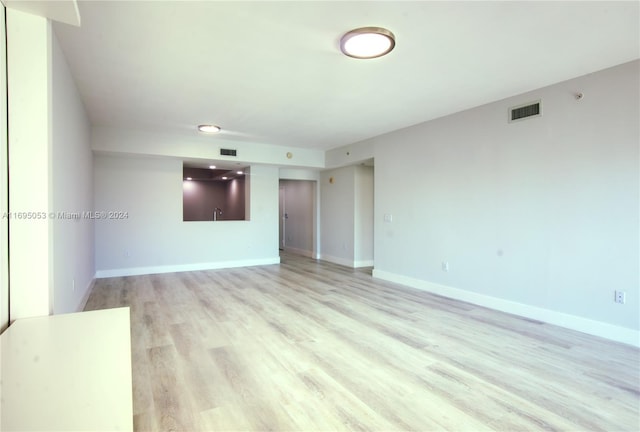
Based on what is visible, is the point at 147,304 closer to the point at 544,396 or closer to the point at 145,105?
the point at 145,105

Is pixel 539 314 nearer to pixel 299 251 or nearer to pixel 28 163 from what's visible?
pixel 28 163

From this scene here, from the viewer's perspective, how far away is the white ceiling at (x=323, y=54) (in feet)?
7.73

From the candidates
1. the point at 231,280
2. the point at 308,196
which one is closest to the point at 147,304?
A: the point at 231,280

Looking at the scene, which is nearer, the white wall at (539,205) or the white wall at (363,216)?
the white wall at (539,205)

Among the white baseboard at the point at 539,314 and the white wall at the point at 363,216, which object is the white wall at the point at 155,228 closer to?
the white wall at the point at 363,216

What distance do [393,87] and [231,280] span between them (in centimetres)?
407

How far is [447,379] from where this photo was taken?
2.44m

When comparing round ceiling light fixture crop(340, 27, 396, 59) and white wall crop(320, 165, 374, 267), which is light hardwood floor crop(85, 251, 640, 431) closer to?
round ceiling light fixture crop(340, 27, 396, 59)

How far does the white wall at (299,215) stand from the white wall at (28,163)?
22.8ft

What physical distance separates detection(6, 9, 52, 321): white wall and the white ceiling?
0.67 meters

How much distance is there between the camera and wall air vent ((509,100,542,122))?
12.5 feet

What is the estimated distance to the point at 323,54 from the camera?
299cm

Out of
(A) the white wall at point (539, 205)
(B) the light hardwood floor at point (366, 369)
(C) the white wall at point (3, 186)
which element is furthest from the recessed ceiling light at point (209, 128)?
(C) the white wall at point (3, 186)

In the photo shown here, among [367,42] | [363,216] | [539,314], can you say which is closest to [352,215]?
[363,216]
